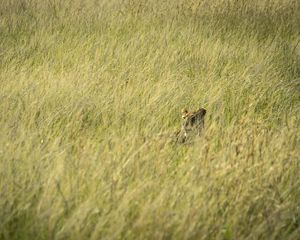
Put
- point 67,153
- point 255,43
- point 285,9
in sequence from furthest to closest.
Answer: point 285,9
point 255,43
point 67,153

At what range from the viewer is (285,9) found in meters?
7.18

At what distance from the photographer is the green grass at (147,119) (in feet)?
8.05

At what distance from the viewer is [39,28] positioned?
6.15 metres

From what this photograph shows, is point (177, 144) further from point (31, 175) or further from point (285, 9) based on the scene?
point (285, 9)

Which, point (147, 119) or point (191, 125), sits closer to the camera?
point (191, 125)

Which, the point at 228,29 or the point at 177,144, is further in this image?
the point at 228,29

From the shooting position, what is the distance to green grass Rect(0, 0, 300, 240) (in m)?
2.45

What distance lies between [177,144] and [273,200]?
37.4 inches

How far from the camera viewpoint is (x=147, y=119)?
3.88m

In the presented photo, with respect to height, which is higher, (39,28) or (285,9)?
(285,9)

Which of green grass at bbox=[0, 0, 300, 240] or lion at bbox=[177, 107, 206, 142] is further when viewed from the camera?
lion at bbox=[177, 107, 206, 142]

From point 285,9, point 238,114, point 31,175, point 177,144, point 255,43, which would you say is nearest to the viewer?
point 31,175

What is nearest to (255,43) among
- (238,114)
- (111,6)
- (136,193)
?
(238,114)

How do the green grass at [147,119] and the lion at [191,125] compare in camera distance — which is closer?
the green grass at [147,119]
